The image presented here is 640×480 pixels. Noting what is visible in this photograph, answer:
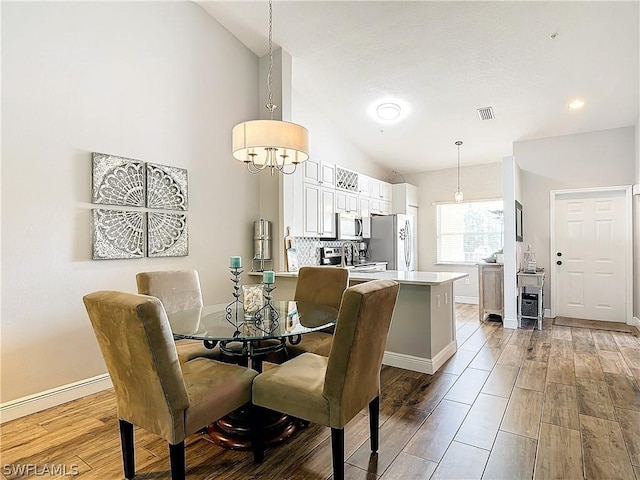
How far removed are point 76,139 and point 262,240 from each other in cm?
204

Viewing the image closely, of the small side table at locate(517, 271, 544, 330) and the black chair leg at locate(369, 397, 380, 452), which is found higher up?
the small side table at locate(517, 271, 544, 330)

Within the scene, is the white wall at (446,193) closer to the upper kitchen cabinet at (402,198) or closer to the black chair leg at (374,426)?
the upper kitchen cabinet at (402,198)

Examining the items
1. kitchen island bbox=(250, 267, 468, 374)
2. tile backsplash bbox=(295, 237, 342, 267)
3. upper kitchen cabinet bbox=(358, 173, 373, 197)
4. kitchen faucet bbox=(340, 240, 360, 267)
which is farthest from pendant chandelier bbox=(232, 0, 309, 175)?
upper kitchen cabinet bbox=(358, 173, 373, 197)

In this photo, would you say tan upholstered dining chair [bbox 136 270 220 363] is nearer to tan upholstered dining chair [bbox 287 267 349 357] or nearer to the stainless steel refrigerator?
tan upholstered dining chair [bbox 287 267 349 357]

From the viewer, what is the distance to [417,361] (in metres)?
3.30

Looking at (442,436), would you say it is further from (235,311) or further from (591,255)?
(591,255)

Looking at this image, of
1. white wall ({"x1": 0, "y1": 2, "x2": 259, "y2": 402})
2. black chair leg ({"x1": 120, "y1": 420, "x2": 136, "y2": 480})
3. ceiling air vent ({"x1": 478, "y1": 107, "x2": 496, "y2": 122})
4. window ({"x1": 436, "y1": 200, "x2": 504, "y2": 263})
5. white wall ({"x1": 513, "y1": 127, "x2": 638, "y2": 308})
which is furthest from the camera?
window ({"x1": 436, "y1": 200, "x2": 504, "y2": 263})

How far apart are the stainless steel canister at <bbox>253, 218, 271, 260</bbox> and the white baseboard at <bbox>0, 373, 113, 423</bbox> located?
1.92 metres

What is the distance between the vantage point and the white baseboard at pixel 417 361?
3.24 meters

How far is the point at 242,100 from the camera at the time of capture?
13.9 ft

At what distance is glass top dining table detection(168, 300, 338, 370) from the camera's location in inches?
76.3

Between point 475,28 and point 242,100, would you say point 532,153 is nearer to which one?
point 475,28

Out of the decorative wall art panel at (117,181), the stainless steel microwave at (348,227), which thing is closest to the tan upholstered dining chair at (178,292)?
the decorative wall art panel at (117,181)

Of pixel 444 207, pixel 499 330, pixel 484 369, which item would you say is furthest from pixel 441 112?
pixel 484 369
